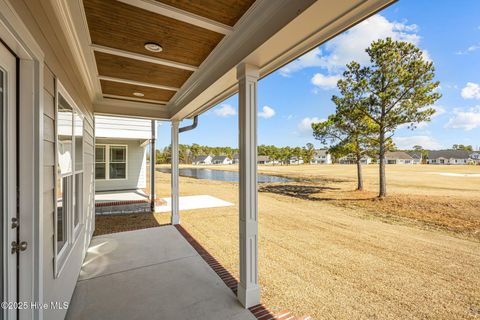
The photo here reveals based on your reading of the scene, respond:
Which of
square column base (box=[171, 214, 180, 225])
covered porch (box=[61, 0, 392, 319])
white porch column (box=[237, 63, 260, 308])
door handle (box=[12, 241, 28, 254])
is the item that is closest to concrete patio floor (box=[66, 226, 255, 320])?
covered porch (box=[61, 0, 392, 319])

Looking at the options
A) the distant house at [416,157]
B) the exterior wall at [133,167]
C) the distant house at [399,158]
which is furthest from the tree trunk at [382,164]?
the distant house at [416,157]

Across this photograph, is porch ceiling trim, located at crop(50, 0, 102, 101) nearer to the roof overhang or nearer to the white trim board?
the roof overhang

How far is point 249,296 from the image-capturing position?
7.80ft

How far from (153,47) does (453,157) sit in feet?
213

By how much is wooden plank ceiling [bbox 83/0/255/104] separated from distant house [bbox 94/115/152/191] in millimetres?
4722

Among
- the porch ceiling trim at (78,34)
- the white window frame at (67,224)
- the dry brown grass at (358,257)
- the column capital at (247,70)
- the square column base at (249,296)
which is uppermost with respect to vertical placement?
the porch ceiling trim at (78,34)

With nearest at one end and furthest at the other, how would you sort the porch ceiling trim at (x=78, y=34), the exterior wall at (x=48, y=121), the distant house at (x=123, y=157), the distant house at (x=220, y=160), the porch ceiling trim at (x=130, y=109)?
the exterior wall at (x=48, y=121) → the porch ceiling trim at (x=78, y=34) → the porch ceiling trim at (x=130, y=109) → the distant house at (x=123, y=157) → the distant house at (x=220, y=160)

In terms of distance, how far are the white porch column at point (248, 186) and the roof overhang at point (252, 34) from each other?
267 millimetres

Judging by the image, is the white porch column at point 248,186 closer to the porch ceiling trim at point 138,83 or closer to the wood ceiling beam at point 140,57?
the wood ceiling beam at point 140,57

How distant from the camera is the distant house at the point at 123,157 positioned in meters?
8.01

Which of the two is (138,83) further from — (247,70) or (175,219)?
(175,219)

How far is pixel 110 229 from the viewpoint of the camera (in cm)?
504

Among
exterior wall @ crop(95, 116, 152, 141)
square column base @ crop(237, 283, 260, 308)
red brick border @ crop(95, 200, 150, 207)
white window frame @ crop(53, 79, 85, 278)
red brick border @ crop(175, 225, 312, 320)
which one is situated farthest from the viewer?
exterior wall @ crop(95, 116, 152, 141)

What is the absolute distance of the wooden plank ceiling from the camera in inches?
70.5
